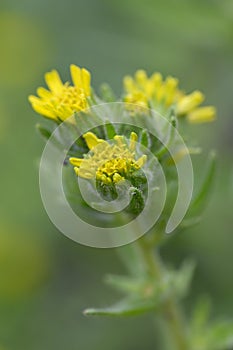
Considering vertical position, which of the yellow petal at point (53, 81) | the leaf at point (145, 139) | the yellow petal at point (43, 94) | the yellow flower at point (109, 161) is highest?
the yellow petal at point (53, 81)

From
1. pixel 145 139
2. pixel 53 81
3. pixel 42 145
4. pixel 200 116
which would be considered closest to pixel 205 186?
pixel 200 116

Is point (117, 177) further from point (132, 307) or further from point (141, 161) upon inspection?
point (132, 307)

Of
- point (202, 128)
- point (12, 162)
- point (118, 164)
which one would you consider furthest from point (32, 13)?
point (118, 164)

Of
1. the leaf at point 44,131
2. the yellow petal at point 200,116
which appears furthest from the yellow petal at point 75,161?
the yellow petal at point 200,116

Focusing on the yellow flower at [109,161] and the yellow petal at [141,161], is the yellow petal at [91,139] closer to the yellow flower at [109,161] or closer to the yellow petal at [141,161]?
the yellow flower at [109,161]

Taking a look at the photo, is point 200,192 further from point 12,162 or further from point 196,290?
point 12,162
